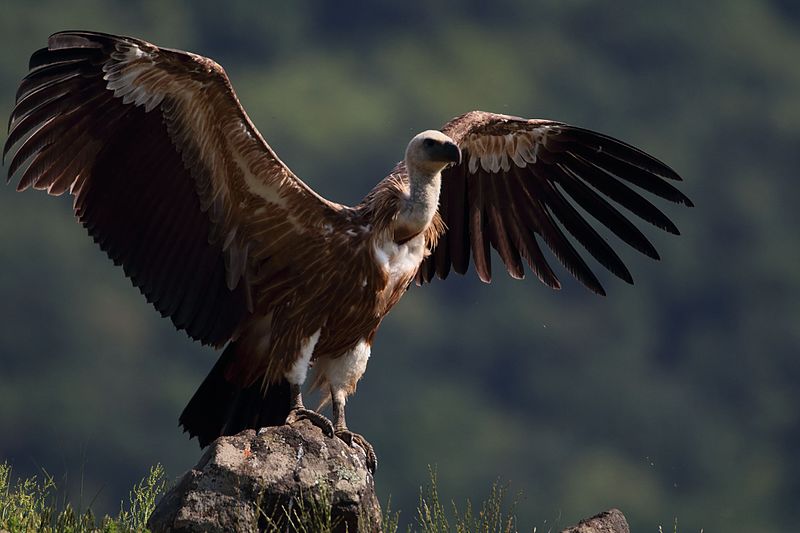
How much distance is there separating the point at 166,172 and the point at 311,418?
147 cm

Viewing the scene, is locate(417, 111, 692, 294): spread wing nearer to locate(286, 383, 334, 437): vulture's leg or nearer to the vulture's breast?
the vulture's breast

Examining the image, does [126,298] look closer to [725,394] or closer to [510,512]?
[725,394]

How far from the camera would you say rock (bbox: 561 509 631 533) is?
6531mm

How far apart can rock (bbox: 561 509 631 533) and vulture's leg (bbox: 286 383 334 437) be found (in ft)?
4.27

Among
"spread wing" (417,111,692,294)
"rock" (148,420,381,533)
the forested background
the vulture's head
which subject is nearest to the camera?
"rock" (148,420,381,533)

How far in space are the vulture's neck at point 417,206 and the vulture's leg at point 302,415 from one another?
0.95 metres

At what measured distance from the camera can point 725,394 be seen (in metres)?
91.4

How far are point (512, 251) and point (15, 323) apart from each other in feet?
260

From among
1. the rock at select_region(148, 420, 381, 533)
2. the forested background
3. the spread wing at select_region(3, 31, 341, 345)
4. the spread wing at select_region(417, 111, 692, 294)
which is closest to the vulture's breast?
the spread wing at select_region(3, 31, 341, 345)

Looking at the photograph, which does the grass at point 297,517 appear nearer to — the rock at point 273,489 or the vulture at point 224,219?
the rock at point 273,489

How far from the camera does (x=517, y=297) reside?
302 ft

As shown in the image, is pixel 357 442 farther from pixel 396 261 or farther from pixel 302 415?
pixel 396 261

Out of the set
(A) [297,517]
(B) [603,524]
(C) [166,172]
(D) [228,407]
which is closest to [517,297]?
(D) [228,407]

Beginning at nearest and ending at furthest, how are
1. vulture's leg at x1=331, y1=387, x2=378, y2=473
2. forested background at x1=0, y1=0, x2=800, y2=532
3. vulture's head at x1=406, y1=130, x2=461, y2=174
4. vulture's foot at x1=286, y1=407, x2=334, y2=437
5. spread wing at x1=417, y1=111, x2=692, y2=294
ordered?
vulture's foot at x1=286, y1=407, x2=334, y2=437 < vulture's leg at x1=331, y1=387, x2=378, y2=473 < vulture's head at x1=406, y1=130, x2=461, y2=174 < spread wing at x1=417, y1=111, x2=692, y2=294 < forested background at x1=0, y1=0, x2=800, y2=532
